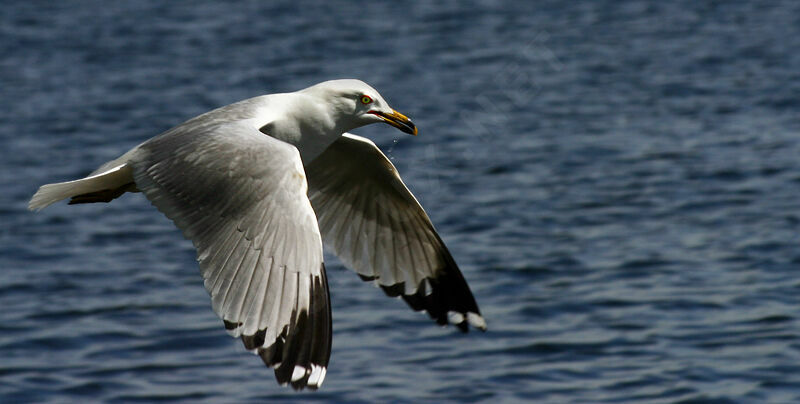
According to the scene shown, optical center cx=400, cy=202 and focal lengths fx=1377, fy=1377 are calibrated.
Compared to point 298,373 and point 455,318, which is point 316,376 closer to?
point 298,373

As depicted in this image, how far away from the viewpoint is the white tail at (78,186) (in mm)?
5824

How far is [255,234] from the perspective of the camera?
17.1 ft

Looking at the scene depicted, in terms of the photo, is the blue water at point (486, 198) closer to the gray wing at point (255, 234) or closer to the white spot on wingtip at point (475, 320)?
the white spot on wingtip at point (475, 320)

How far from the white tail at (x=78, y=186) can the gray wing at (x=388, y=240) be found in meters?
1.18

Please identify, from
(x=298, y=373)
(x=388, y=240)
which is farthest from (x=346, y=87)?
(x=298, y=373)

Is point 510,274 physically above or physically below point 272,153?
below

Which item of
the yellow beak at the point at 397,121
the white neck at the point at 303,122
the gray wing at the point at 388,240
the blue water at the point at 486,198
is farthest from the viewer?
the blue water at the point at 486,198

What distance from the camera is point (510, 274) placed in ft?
32.2

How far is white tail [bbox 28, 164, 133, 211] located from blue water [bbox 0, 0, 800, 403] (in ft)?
8.34

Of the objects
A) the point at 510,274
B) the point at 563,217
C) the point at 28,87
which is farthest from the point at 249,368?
the point at 28,87

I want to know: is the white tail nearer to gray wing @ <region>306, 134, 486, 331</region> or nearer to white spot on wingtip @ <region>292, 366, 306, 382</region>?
gray wing @ <region>306, 134, 486, 331</region>

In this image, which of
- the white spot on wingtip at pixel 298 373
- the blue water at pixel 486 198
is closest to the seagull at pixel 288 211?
the white spot on wingtip at pixel 298 373

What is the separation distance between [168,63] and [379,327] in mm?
9414

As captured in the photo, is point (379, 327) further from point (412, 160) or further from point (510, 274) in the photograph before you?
point (412, 160)
